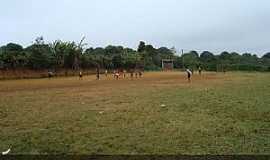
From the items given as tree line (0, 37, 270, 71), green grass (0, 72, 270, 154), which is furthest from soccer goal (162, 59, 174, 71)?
green grass (0, 72, 270, 154)

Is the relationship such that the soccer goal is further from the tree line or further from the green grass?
the green grass

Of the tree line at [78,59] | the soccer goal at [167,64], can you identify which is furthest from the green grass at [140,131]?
the soccer goal at [167,64]

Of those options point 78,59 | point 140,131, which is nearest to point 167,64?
point 78,59

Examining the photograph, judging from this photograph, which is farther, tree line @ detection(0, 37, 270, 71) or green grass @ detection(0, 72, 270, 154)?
tree line @ detection(0, 37, 270, 71)

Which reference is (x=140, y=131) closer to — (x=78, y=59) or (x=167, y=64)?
(x=78, y=59)

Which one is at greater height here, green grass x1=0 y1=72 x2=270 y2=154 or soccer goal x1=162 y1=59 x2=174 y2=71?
soccer goal x1=162 y1=59 x2=174 y2=71

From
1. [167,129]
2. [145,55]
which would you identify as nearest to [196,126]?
[167,129]

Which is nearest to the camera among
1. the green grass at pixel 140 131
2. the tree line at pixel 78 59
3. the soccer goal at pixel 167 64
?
the green grass at pixel 140 131

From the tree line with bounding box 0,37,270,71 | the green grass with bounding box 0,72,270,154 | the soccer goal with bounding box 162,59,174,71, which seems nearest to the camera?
the green grass with bounding box 0,72,270,154

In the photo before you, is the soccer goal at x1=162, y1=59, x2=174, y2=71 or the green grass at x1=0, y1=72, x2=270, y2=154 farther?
the soccer goal at x1=162, y1=59, x2=174, y2=71

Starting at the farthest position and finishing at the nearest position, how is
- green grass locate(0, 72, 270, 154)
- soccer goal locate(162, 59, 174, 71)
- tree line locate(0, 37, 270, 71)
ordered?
soccer goal locate(162, 59, 174, 71) < tree line locate(0, 37, 270, 71) < green grass locate(0, 72, 270, 154)

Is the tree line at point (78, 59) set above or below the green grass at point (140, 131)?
above

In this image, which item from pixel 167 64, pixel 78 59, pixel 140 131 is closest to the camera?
pixel 140 131

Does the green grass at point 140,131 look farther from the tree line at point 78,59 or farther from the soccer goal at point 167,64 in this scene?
the soccer goal at point 167,64
